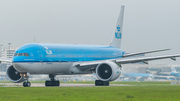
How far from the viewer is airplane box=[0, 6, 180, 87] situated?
40.3 m

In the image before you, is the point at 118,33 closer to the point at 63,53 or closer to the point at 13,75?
the point at 63,53

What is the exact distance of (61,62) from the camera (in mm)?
43875

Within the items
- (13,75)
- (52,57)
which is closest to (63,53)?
(52,57)

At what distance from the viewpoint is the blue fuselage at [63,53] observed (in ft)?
132

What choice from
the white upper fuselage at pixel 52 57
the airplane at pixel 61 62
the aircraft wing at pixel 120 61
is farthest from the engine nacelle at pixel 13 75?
the aircraft wing at pixel 120 61

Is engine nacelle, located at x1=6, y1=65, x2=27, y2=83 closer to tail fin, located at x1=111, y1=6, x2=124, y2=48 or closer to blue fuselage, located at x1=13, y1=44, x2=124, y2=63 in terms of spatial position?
blue fuselage, located at x1=13, y1=44, x2=124, y2=63

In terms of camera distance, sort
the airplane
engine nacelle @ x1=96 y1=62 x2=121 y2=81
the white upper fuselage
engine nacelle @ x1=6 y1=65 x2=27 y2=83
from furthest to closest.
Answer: engine nacelle @ x1=6 y1=65 x2=27 y2=83
engine nacelle @ x1=96 y1=62 x2=121 y2=81
the airplane
the white upper fuselage

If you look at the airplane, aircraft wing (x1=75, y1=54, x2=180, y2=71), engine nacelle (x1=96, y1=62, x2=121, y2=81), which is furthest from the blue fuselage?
engine nacelle (x1=96, y1=62, x2=121, y2=81)

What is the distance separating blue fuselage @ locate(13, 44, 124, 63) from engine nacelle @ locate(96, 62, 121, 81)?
14.3 feet

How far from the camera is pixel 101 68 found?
43.5 m

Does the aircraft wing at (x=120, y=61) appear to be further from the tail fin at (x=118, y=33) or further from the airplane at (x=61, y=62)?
the tail fin at (x=118, y=33)

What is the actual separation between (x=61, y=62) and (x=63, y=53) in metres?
1.34
